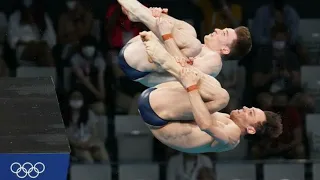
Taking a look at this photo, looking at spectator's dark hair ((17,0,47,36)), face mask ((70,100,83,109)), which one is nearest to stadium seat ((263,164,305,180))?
face mask ((70,100,83,109))

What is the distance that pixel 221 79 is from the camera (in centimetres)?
1224

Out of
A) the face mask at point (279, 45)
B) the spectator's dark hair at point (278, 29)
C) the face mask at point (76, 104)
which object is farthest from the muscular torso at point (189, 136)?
the spectator's dark hair at point (278, 29)

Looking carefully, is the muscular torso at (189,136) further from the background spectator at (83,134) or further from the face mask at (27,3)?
the face mask at (27,3)

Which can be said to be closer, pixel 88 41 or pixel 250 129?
pixel 250 129

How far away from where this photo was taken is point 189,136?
26.9 feet

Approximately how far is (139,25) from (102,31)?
79 cm

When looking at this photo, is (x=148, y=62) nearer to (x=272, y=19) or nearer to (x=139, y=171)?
(x=139, y=171)

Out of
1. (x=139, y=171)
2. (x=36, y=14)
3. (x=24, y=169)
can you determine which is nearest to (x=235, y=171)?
(x=139, y=171)

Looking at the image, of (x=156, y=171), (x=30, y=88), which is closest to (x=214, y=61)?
(x=30, y=88)

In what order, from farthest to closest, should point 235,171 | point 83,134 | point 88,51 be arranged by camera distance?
1. point 88,51
2. point 83,134
3. point 235,171

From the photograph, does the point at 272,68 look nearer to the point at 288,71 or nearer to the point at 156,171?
the point at 288,71

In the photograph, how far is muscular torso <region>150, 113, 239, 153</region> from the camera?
322 inches

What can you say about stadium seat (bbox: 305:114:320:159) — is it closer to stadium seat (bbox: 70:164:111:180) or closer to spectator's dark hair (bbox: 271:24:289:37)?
spectator's dark hair (bbox: 271:24:289:37)

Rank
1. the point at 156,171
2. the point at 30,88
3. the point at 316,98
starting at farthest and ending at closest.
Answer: the point at 316,98 → the point at 156,171 → the point at 30,88
